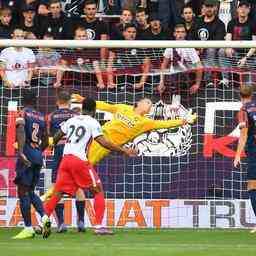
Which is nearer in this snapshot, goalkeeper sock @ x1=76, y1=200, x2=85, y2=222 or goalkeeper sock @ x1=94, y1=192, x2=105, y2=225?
goalkeeper sock @ x1=94, y1=192, x2=105, y2=225

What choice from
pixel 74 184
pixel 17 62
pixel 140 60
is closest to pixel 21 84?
pixel 17 62

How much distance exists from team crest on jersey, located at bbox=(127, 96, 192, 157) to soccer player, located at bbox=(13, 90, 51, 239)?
2.56 metres

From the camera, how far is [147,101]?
1482cm

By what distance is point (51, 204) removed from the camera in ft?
43.0

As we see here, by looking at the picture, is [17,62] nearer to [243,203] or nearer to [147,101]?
[147,101]

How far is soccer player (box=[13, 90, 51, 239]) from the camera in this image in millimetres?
13062

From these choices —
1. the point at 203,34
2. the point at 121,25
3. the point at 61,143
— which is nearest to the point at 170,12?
the point at 121,25

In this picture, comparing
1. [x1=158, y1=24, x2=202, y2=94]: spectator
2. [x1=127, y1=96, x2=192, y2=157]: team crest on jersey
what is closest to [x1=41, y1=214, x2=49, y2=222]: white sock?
[x1=127, y1=96, x2=192, y2=157]: team crest on jersey

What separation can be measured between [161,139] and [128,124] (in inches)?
38.5

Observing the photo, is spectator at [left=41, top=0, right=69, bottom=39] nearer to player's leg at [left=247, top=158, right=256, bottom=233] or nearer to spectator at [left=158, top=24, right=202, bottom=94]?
spectator at [left=158, top=24, right=202, bottom=94]

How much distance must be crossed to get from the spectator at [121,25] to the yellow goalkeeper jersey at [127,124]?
2.73m

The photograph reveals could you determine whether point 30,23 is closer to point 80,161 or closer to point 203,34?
point 203,34

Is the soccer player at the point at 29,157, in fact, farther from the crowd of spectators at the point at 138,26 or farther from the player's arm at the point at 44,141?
the crowd of spectators at the point at 138,26

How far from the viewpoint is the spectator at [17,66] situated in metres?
15.6
